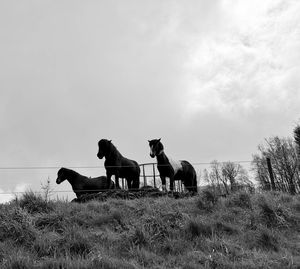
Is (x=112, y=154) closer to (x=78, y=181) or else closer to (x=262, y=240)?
(x=78, y=181)

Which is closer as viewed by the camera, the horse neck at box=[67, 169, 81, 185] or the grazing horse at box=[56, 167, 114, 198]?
the grazing horse at box=[56, 167, 114, 198]

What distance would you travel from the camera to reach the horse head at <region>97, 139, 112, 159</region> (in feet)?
40.1

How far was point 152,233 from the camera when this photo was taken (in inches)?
271

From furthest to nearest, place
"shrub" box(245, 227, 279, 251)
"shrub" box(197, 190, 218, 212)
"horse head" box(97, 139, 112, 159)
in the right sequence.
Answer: "horse head" box(97, 139, 112, 159) < "shrub" box(197, 190, 218, 212) < "shrub" box(245, 227, 279, 251)

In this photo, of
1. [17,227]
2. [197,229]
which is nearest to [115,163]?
[197,229]

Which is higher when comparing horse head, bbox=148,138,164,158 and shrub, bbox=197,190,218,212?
horse head, bbox=148,138,164,158

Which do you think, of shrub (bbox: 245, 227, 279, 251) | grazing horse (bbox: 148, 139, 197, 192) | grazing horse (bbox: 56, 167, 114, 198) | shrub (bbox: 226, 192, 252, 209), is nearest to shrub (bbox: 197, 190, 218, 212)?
shrub (bbox: 226, 192, 252, 209)

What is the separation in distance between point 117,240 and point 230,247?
2022 millimetres

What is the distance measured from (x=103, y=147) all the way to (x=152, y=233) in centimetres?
576

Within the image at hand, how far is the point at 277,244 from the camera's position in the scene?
690cm

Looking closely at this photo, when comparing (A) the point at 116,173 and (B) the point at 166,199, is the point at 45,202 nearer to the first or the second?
(B) the point at 166,199

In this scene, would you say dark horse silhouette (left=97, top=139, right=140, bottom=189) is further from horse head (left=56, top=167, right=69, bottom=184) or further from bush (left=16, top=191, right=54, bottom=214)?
bush (left=16, top=191, right=54, bottom=214)

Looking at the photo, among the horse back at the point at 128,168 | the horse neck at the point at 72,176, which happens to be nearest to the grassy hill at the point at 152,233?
the horse back at the point at 128,168

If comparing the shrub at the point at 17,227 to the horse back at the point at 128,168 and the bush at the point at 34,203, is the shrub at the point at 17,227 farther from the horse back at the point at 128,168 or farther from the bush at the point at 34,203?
the horse back at the point at 128,168
